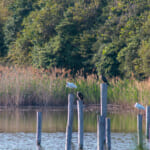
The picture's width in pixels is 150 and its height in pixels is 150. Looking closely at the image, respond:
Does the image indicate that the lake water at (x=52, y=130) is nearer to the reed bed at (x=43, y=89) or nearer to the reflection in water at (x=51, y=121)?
the reflection in water at (x=51, y=121)

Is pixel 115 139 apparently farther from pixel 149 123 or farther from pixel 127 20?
pixel 127 20

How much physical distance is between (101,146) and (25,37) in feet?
77.1

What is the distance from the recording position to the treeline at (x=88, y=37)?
1027 inches

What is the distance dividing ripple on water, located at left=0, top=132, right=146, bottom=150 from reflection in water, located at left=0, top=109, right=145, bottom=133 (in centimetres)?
107

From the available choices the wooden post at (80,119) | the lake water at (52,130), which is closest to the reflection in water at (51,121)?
Result: the lake water at (52,130)

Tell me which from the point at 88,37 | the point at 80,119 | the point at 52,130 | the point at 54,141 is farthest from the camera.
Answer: the point at 88,37

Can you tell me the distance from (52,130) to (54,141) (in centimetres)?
223

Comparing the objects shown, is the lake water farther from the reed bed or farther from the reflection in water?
the reed bed

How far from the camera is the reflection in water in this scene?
16.5 meters

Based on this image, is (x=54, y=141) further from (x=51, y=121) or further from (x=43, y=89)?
(x=43, y=89)

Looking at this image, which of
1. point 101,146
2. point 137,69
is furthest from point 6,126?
point 137,69

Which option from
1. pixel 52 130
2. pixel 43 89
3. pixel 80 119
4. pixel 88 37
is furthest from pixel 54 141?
pixel 88 37

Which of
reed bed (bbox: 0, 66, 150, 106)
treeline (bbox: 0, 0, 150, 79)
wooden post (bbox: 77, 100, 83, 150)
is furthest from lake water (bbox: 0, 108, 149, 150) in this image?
treeline (bbox: 0, 0, 150, 79)

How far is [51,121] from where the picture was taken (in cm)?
1856
